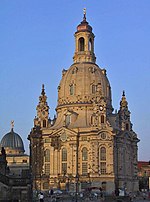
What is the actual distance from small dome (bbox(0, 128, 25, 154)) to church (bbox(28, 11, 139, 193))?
33.3 meters

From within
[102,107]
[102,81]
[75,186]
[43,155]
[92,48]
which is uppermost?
[92,48]

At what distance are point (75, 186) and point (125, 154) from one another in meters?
16.8

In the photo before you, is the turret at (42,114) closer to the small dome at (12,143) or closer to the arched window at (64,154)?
the arched window at (64,154)

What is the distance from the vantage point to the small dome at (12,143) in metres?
155

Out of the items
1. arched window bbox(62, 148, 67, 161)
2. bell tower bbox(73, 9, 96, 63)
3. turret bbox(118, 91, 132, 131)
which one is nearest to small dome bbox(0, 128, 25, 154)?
bell tower bbox(73, 9, 96, 63)

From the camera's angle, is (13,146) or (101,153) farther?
(13,146)

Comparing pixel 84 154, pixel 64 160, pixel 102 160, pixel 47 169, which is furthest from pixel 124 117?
pixel 47 169

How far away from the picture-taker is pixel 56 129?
380ft

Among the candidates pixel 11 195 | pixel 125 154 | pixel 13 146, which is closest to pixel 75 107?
pixel 125 154

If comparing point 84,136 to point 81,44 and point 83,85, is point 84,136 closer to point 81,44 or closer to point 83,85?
point 83,85

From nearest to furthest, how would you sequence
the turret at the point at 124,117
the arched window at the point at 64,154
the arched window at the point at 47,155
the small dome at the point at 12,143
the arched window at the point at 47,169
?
the arched window at the point at 64,154, the arched window at the point at 47,169, the arched window at the point at 47,155, the turret at the point at 124,117, the small dome at the point at 12,143

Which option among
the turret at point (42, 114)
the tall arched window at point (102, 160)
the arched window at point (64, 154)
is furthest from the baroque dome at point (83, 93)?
the tall arched window at point (102, 160)

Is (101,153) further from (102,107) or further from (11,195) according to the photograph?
(11,195)

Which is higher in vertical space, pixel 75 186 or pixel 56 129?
pixel 56 129
